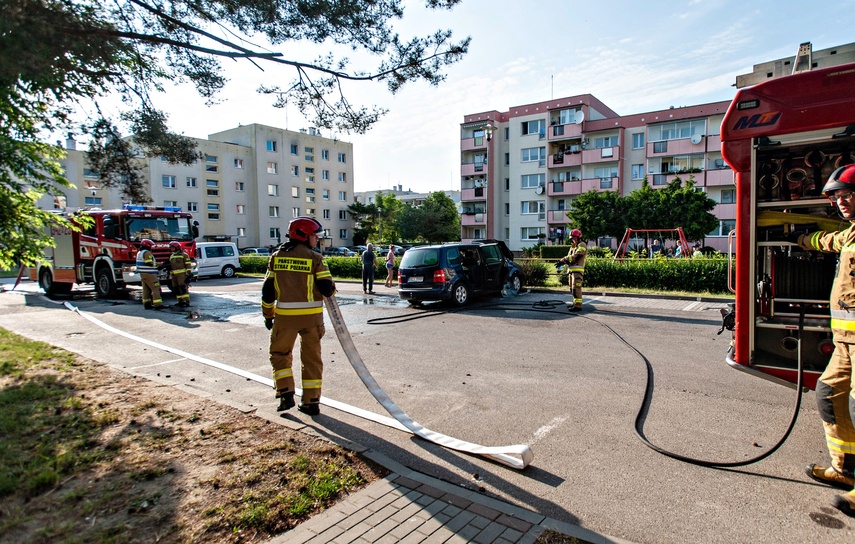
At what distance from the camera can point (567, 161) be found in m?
45.3

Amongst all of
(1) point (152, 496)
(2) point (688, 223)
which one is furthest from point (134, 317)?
(2) point (688, 223)

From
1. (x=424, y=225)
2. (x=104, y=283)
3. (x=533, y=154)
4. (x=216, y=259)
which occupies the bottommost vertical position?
(x=104, y=283)

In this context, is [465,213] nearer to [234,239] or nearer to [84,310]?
[234,239]

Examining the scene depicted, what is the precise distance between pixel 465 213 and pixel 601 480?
165 ft

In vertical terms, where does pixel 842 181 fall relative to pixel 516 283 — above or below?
above

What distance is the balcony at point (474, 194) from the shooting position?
5162 cm

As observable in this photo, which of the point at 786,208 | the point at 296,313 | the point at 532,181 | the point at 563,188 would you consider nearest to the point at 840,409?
the point at 786,208

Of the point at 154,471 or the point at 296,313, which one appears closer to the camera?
the point at 154,471

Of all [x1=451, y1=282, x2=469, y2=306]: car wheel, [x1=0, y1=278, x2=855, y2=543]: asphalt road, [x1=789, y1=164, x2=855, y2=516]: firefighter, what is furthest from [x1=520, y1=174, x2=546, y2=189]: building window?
[x1=789, y1=164, x2=855, y2=516]: firefighter

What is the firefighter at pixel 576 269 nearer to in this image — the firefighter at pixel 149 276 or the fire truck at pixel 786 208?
the fire truck at pixel 786 208

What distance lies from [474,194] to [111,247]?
131 ft

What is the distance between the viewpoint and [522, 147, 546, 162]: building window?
47.5 meters

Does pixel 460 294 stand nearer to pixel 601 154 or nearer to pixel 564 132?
pixel 601 154

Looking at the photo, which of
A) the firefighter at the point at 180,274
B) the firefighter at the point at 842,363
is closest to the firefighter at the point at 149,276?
the firefighter at the point at 180,274
